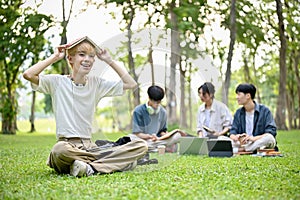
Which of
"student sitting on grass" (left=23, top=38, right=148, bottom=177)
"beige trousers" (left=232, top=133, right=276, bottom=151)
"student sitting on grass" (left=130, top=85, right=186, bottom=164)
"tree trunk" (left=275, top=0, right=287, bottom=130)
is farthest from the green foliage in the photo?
"tree trunk" (left=275, top=0, right=287, bottom=130)

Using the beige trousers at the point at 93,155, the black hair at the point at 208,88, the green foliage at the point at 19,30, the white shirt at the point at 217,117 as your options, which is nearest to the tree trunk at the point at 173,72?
the black hair at the point at 208,88

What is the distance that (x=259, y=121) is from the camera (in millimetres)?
6422

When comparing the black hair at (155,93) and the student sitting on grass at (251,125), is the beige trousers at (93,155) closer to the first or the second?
the black hair at (155,93)

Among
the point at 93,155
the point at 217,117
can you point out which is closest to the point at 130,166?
the point at 93,155

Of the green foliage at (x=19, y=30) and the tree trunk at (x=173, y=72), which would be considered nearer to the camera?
the tree trunk at (x=173, y=72)

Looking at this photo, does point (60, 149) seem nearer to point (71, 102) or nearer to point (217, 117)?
point (71, 102)

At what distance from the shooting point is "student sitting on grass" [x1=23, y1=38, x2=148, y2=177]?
4.13 metres

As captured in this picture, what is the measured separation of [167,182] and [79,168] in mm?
781

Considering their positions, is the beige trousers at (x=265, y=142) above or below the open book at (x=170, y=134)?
below

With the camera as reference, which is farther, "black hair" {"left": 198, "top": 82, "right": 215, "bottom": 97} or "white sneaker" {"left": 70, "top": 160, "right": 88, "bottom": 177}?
"black hair" {"left": 198, "top": 82, "right": 215, "bottom": 97}

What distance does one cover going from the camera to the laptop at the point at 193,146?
630 centimetres

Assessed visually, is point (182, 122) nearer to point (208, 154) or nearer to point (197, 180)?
point (208, 154)

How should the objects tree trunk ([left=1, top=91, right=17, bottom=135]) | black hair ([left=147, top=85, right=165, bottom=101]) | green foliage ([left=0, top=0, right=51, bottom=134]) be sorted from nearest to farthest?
black hair ([left=147, top=85, right=165, bottom=101]) → green foliage ([left=0, top=0, right=51, bottom=134]) → tree trunk ([left=1, top=91, right=17, bottom=135])

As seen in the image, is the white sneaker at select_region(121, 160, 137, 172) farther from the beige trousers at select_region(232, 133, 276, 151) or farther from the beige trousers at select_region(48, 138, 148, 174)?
the beige trousers at select_region(232, 133, 276, 151)
